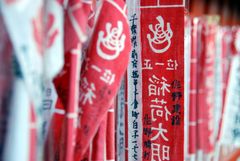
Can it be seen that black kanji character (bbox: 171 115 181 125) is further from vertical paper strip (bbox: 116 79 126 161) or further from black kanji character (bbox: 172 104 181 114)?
vertical paper strip (bbox: 116 79 126 161)

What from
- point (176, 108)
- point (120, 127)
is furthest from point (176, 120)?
point (120, 127)

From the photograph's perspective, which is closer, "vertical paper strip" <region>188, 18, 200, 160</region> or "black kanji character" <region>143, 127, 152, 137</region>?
"black kanji character" <region>143, 127, 152, 137</region>

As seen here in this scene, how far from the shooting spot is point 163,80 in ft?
2.61

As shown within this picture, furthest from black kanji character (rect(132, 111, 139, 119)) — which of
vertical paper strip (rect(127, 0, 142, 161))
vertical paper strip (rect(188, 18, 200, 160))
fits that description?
vertical paper strip (rect(188, 18, 200, 160))

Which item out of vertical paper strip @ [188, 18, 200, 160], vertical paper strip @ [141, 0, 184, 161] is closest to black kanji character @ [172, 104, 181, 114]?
vertical paper strip @ [141, 0, 184, 161]

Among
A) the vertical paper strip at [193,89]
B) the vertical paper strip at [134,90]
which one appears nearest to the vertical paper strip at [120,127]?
the vertical paper strip at [134,90]

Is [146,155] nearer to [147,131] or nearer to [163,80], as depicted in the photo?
[147,131]

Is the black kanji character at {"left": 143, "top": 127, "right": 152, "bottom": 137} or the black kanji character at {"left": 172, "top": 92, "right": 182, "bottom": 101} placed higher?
the black kanji character at {"left": 172, "top": 92, "right": 182, "bottom": 101}

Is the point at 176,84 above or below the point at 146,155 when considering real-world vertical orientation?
above

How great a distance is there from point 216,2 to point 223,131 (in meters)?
1.96

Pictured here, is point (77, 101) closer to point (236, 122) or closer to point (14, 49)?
point (14, 49)

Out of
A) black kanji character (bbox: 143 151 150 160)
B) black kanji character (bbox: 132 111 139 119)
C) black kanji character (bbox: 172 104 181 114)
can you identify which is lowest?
black kanji character (bbox: 143 151 150 160)

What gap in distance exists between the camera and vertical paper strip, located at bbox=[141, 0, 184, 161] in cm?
78

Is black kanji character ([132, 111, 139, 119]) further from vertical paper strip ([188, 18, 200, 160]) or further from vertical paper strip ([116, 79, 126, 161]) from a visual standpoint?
vertical paper strip ([188, 18, 200, 160])
